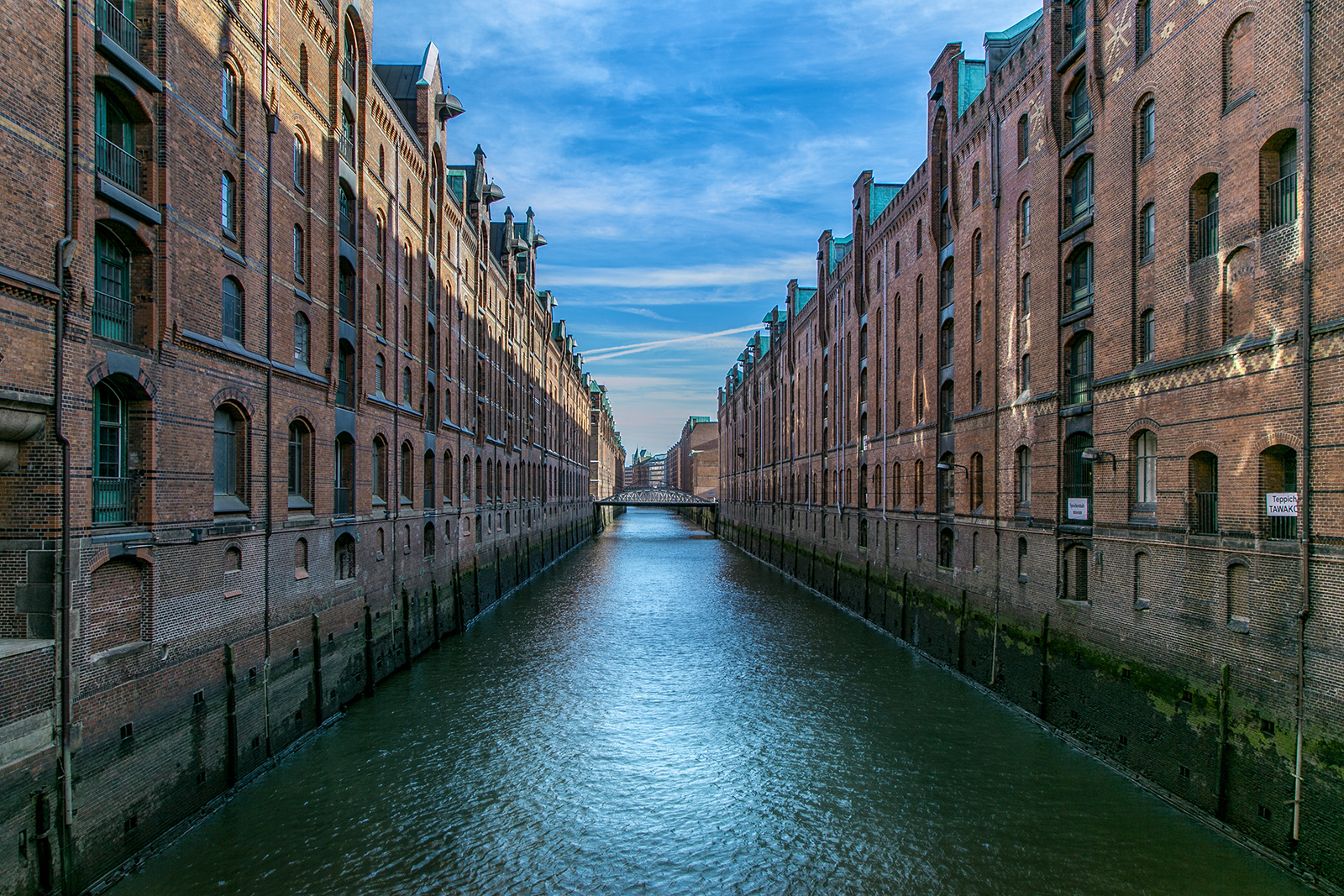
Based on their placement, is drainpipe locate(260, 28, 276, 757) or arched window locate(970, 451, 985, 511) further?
arched window locate(970, 451, 985, 511)

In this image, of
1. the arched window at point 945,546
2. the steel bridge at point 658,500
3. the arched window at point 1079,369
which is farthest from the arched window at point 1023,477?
the steel bridge at point 658,500

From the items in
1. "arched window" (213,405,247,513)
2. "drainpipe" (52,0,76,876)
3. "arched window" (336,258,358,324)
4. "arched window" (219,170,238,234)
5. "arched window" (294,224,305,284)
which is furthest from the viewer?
"arched window" (336,258,358,324)

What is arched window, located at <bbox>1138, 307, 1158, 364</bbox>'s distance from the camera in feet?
43.8

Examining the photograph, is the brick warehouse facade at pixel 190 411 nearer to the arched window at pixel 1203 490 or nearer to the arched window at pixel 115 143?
the arched window at pixel 115 143

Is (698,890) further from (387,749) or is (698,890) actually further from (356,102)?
(356,102)

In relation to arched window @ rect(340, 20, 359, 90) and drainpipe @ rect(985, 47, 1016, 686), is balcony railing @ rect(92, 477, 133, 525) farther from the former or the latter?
drainpipe @ rect(985, 47, 1016, 686)

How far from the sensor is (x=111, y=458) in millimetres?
10086

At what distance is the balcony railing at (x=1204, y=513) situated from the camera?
1147 cm

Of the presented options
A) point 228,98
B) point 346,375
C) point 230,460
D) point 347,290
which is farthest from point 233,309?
point 347,290

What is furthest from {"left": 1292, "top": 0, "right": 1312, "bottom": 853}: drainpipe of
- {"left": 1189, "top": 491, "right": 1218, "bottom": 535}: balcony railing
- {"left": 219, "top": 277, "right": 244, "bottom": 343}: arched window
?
{"left": 219, "top": 277, "right": 244, "bottom": 343}: arched window

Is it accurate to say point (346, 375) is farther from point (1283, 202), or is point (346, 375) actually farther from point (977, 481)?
point (1283, 202)

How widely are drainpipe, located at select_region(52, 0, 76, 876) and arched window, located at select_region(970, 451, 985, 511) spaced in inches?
755

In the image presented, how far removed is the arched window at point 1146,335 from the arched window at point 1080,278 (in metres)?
2.05

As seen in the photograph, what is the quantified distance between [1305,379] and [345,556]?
18.3 meters
